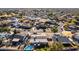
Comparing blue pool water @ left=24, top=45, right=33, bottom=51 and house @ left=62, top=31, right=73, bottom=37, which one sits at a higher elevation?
house @ left=62, top=31, right=73, bottom=37

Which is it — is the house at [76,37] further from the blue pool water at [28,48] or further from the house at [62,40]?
the blue pool water at [28,48]

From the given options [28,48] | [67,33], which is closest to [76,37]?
[67,33]

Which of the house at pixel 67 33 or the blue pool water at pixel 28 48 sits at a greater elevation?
the house at pixel 67 33

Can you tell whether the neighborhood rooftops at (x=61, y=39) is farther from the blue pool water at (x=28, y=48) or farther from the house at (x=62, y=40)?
Result: the blue pool water at (x=28, y=48)

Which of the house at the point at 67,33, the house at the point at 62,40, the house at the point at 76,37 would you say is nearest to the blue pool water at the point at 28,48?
the house at the point at 62,40

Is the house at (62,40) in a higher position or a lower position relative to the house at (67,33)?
lower

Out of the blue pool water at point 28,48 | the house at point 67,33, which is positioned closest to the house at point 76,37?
the house at point 67,33

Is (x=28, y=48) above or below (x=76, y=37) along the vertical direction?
below

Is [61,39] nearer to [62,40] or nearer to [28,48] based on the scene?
[62,40]

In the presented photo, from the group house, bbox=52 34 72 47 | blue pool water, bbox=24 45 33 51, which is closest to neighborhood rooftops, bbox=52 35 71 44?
house, bbox=52 34 72 47

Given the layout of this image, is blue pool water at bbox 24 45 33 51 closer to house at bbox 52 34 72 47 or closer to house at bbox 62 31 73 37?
house at bbox 52 34 72 47

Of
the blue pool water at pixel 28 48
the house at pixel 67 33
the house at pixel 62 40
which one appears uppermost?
the house at pixel 67 33
